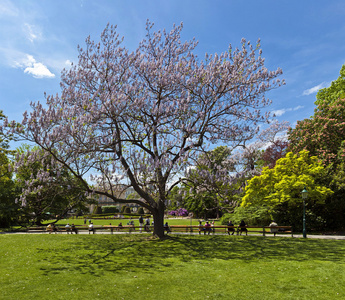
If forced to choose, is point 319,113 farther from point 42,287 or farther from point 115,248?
point 42,287

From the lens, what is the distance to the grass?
8.18 m

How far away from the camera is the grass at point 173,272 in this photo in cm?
818

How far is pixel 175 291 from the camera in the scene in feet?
27.3

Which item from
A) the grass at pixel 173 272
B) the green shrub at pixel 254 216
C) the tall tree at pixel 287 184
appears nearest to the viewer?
the grass at pixel 173 272

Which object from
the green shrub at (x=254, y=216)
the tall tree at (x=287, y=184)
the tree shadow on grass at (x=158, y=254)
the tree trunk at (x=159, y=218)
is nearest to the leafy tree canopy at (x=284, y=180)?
the tall tree at (x=287, y=184)

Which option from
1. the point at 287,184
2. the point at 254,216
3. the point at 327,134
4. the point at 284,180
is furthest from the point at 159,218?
the point at 327,134

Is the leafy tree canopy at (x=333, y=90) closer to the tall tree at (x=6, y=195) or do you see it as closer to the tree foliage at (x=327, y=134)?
the tree foliage at (x=327, y=134)

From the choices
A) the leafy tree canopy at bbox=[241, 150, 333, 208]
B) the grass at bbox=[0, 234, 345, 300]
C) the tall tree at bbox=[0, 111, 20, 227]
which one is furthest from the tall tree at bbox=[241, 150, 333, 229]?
the tall tree at bbox=[0, 111, 20, 227]

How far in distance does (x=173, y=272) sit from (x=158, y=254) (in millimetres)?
3307

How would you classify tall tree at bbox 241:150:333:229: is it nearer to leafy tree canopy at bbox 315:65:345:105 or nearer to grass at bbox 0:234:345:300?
grass at bbox 0:234:345:300

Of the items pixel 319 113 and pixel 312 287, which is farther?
pixel 319 113

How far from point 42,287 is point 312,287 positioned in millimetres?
8508

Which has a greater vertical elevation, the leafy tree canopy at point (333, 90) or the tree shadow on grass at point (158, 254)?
the leafy tree canopy at point (333, 90)

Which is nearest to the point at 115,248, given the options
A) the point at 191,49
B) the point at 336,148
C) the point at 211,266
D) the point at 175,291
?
the point at 211,266
